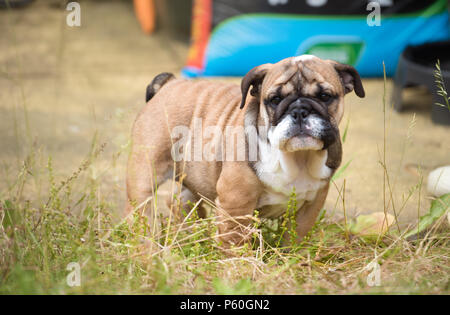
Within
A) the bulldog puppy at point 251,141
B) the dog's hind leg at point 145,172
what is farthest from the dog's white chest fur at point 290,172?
the dog's hind leg at point 145,172

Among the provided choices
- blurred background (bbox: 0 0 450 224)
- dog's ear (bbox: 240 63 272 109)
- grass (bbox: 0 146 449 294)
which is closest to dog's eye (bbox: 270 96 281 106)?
dog's ear (bbox: 240 63 272 109)

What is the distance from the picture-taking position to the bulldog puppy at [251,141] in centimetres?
246

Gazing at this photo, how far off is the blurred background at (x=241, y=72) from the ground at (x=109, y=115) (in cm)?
2

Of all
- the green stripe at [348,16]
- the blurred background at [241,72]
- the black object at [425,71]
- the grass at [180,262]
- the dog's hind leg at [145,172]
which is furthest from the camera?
the green stripe at [348,16]

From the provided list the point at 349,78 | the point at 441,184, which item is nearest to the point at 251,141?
the point at 349,78

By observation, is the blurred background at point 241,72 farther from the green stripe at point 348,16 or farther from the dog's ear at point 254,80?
the dog's ear at point 254,80

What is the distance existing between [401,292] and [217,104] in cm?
132

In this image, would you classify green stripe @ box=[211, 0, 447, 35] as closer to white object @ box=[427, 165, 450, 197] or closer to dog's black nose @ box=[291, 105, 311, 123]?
white object @ box=[427, 165, 450, 197]

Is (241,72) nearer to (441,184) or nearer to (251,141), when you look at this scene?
(441,184)

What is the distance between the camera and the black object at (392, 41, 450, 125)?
469 centimetres

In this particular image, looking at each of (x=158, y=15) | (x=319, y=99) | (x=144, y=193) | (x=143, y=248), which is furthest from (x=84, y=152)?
(x=158, y=15)

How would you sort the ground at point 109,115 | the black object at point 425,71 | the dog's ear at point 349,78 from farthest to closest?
the black object at point 425,71 < the ground at point 109,115 < the dog's ear at point 349,78

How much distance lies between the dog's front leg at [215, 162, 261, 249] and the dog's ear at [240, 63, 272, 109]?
1.02 ft

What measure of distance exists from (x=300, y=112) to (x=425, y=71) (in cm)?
276
